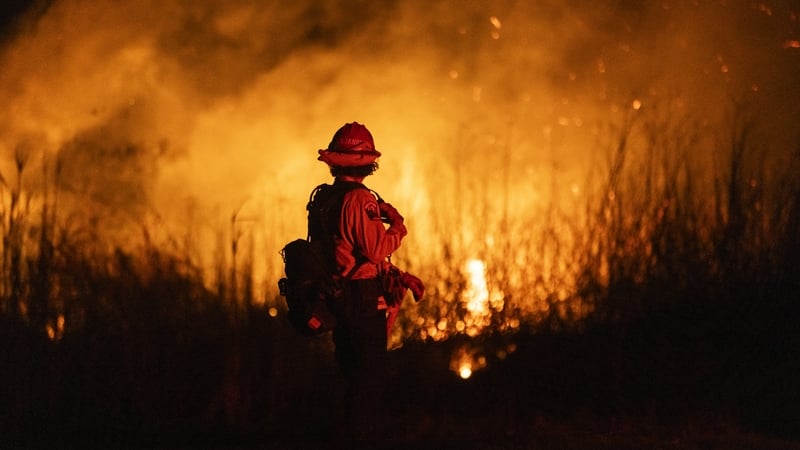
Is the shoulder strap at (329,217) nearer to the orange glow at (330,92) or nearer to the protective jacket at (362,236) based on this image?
the protective jacket at (362,236)

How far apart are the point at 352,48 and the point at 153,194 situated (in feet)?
6.90

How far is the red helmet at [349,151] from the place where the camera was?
21.0 feet

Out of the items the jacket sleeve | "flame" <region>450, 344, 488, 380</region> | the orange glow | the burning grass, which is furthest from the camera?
the orange glow

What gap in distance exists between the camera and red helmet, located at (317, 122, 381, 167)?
641cm

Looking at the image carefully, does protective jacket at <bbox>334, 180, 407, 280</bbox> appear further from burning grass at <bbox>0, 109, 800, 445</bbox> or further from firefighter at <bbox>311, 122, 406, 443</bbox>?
burning grass at <bbox>0, 109, 800, 445</bbox>

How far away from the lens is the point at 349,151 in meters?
6.43

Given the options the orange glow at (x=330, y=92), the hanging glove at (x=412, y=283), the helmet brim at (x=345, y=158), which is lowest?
the hanging glove at (x=412, y=283)

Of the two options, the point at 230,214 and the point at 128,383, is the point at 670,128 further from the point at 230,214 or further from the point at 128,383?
the point at 128,383

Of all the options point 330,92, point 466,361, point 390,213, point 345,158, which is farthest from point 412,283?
point 330,92

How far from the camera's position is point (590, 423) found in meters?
8.13

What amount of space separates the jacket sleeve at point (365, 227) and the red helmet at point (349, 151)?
23 cm

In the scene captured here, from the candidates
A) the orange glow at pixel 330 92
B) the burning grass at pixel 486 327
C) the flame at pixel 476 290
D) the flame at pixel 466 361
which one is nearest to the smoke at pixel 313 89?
the orange glow at pixel 330 92

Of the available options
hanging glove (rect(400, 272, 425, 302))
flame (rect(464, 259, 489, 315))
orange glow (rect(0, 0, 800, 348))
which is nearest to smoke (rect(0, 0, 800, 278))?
orange glow (rect(0, 0, 800, 348))

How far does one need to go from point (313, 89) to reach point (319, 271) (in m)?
4.35
